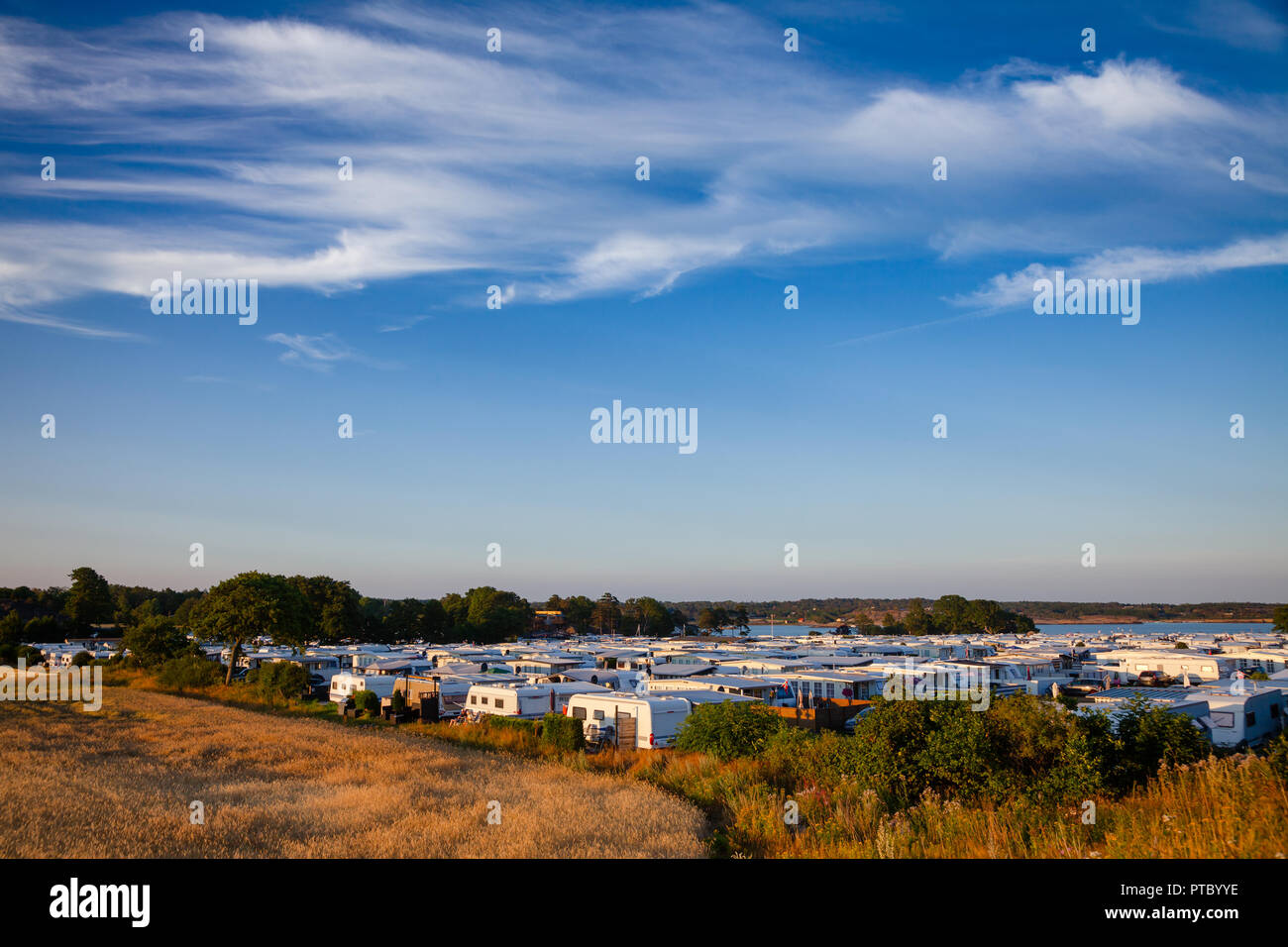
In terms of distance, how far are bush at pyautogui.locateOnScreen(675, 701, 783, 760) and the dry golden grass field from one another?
398 cm

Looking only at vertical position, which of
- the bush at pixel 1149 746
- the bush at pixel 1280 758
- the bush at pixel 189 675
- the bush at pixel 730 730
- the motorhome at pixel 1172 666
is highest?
the bush at pixel 1280 758

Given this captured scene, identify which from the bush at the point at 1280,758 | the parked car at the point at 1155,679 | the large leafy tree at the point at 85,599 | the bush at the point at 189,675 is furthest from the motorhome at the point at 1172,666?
the large leafy tree at the point at 85,599

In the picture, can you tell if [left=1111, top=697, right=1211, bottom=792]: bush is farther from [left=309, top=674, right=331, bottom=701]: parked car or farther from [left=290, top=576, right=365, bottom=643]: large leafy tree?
[left=290, top=576, right=365, bottom=643]: large leafy tree

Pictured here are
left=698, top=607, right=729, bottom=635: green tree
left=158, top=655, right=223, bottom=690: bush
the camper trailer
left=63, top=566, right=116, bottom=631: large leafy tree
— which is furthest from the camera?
left=698, top=607, right=729, bottom=635: green tree

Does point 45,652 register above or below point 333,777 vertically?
below

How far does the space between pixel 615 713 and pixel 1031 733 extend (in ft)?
52.4

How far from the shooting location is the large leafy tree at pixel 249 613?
43.1 metres

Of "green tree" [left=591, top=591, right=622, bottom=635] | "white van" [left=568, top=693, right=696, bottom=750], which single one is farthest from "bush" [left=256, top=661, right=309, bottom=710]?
"green tree" [left=591, top=591, right=622, bottom=635]

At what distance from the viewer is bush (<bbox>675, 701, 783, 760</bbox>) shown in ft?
61.5

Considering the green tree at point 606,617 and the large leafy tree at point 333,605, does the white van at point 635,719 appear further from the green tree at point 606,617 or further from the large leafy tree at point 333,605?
A: the green tree at point 606,617

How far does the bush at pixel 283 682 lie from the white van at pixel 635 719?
1884 centimetres
